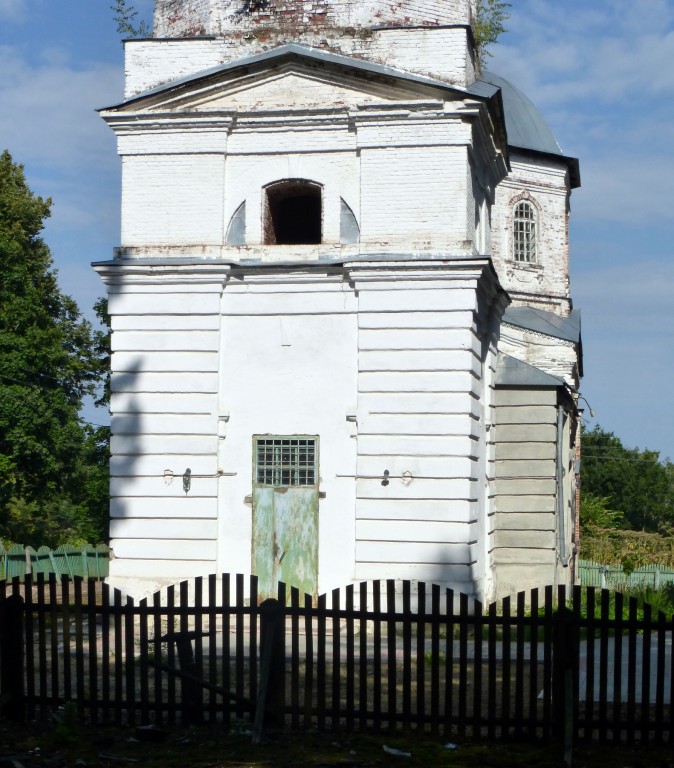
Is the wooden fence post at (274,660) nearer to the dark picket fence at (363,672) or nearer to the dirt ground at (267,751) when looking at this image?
the dark picket fence at (363,672)

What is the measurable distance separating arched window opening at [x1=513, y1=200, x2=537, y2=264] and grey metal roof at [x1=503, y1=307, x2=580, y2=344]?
1427 millimetres

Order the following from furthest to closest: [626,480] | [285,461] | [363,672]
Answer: [626,480] → [285,461] → [363,672]

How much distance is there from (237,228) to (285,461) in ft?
11.7

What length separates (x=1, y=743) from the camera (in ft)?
30.7

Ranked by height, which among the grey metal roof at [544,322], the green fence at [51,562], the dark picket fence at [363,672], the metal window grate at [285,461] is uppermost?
the grey metal roof at [544,322]

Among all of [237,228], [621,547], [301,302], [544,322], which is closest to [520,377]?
[301,302]

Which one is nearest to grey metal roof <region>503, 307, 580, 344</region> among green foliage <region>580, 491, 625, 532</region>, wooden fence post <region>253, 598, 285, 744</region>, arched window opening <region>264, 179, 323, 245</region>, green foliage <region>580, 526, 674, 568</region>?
green foliage <region>580, 526, 674, 568</region>

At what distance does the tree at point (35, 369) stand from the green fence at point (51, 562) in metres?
7.05

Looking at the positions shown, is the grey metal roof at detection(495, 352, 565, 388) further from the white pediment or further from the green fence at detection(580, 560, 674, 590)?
the green fence at detection(580, 560, 674, 590)

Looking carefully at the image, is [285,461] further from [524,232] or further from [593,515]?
[593,515]

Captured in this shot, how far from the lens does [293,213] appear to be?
19.8 metres

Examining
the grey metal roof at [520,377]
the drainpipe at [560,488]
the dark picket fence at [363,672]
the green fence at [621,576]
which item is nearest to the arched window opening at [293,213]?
the grey metal roof at [520,377]

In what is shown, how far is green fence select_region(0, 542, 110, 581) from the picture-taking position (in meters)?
24.0

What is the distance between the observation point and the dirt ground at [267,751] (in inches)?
345
